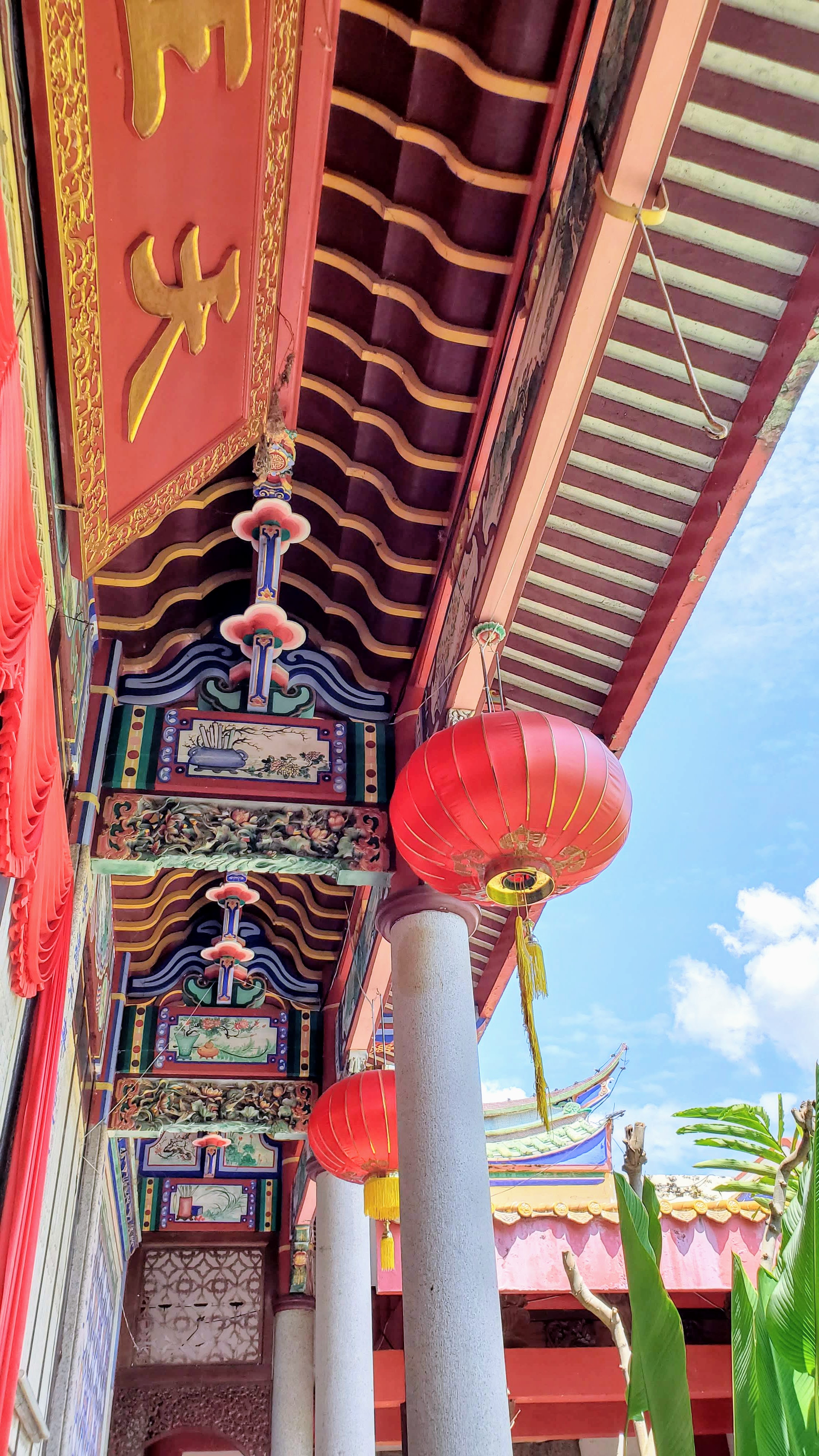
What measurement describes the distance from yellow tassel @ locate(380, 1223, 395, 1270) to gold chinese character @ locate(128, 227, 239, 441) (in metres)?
3.29

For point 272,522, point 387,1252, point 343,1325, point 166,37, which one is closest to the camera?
point 166,37

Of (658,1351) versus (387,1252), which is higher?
(387,1252)

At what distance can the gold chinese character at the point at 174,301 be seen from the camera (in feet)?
8.52

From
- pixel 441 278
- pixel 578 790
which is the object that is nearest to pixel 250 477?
pixel 441 278

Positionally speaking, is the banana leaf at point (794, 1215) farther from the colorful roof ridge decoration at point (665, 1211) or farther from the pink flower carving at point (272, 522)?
the colorful roof ridge decoration at point (665, 1211)

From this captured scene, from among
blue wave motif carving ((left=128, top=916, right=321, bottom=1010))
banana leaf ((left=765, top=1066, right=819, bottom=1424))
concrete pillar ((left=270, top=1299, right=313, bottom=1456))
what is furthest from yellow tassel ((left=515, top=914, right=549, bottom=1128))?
concrete pillar ((left=270, top=1299, right=313, bottom=1456))

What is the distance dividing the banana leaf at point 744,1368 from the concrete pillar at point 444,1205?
65.2 inches

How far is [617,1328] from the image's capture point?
2.36 metres

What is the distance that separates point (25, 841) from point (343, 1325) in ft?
14.2

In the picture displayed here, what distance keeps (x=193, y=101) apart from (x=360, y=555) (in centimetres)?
244

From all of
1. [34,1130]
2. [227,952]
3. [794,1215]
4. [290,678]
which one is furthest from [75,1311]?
[794,1215]

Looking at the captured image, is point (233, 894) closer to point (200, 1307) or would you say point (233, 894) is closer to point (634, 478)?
point (634, 478)

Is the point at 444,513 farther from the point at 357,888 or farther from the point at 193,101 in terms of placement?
the point at 357,888

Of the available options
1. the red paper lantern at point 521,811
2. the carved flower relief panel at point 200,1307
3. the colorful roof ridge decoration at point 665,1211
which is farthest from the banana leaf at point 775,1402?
the carved flower relief panel at point 200,1307
